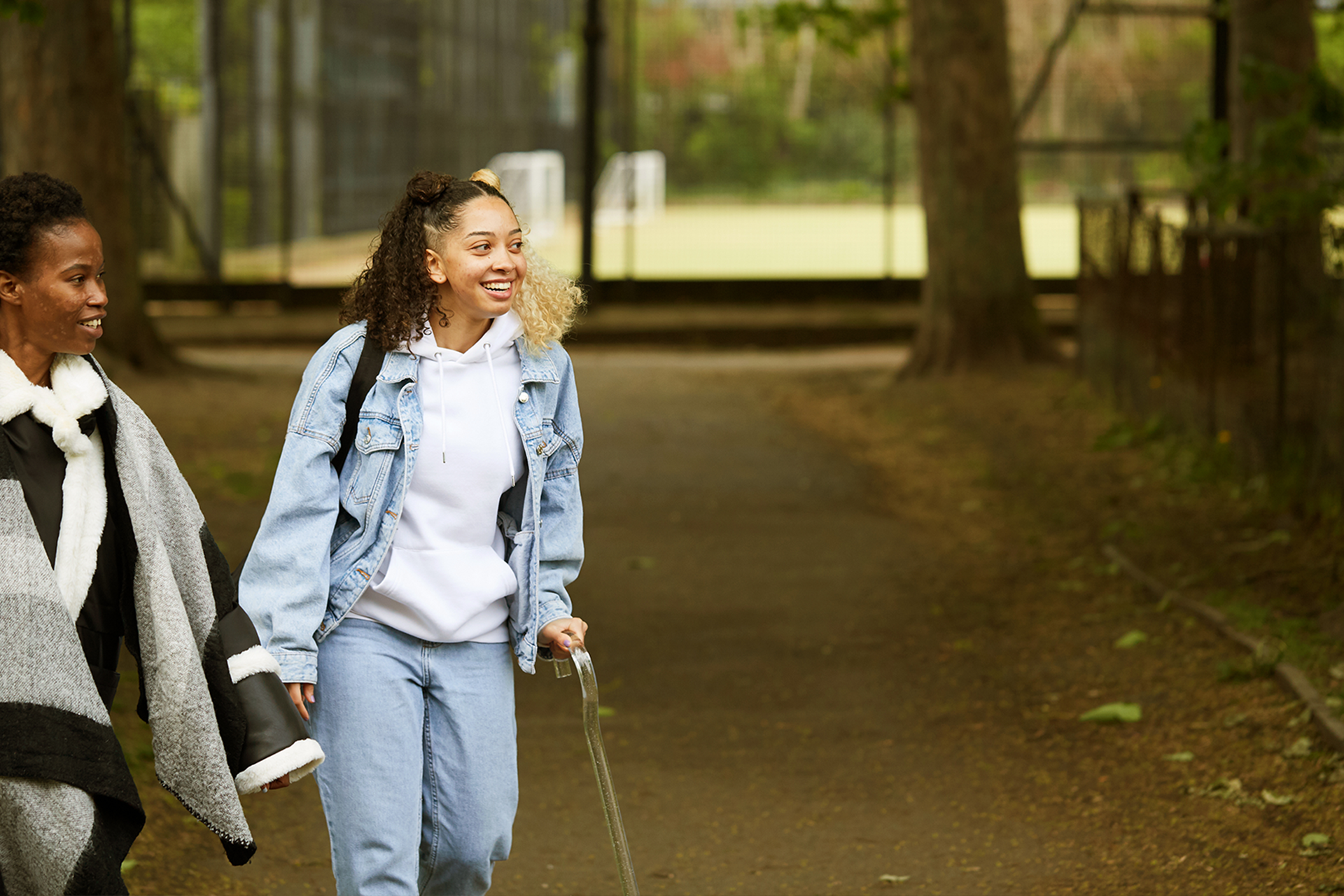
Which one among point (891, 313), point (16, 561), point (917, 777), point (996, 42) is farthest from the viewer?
point (891, 313)

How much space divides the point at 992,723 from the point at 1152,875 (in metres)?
1.54

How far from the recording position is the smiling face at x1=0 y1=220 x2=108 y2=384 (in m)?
2.80

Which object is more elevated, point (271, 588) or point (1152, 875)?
point (271, 588)

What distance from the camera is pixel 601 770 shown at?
3.28m

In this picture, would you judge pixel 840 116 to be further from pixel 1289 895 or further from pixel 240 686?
pixel 240 686

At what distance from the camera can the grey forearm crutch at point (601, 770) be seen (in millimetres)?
3232

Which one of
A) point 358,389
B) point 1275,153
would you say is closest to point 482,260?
point 358,389

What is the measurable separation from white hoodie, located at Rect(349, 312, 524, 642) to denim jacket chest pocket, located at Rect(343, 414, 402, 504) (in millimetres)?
59

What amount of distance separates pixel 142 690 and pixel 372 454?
2.14 feet

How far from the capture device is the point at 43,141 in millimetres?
12945

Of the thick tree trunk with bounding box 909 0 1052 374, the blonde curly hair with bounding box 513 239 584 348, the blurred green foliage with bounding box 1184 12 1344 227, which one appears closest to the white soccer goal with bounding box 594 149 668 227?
the thick tree trunk with bounding box 909 0 1052 374

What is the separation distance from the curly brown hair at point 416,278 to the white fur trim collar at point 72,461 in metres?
0.70

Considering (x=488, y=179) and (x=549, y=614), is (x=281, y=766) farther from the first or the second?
(x=488, y=179)

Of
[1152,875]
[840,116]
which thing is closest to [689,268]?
[840,116]
